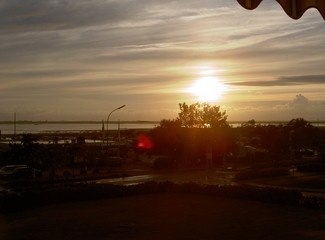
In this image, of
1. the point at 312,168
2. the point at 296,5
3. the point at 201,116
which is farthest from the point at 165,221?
the point at 201,116

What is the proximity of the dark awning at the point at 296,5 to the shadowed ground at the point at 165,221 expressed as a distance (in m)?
10.9

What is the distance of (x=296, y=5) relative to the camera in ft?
14.2

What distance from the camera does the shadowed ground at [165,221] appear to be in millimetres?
14656

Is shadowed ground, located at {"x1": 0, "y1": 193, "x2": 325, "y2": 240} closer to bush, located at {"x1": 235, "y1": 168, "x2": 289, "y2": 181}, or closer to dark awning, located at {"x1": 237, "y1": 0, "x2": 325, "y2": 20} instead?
dark awning, located at {"x1": 237, "y1": 0, "x2": 325, "y2": 20}

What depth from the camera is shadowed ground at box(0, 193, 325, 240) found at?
577 inches

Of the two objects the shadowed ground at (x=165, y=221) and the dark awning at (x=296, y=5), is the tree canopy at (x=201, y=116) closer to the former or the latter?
the shadowed ground at (x=165, y=221)

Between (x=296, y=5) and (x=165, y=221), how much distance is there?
13459 millimetres

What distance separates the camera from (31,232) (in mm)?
15125

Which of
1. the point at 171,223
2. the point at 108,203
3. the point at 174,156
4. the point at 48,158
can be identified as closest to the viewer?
the point at 171,223

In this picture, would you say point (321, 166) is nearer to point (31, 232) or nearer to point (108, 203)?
point (108, 203)

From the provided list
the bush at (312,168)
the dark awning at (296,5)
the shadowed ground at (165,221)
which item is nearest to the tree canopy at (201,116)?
the bush at (312,168)

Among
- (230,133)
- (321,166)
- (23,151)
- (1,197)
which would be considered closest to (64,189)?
(1,197)

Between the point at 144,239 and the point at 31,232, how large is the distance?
4.02m

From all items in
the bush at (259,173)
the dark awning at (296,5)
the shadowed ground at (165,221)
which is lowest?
the bush at (259,173)
